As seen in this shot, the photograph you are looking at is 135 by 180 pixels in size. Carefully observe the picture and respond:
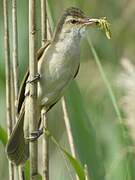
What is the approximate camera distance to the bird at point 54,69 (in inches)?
81.5

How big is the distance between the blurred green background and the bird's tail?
16cm

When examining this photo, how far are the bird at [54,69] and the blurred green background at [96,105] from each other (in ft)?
0.29

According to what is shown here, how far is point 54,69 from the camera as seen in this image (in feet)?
7.00

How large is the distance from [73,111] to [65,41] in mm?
266

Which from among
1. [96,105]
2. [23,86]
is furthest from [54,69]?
[96,105]

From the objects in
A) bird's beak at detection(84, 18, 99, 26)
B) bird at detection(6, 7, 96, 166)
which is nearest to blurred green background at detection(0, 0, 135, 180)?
bird at detection(6, 7, 96, 166)

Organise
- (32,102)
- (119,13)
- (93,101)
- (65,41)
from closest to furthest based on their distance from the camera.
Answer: (32,102) → (65,41) → (93,101) → (119,13)

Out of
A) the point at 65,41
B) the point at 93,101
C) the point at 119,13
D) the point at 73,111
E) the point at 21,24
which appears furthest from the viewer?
the point at 119,13

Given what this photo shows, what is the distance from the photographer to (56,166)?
2.73 meters

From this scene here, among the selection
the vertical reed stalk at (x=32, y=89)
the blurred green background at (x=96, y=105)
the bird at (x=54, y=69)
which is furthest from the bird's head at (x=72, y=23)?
the vertical reed stalk at (x=32, y=89)

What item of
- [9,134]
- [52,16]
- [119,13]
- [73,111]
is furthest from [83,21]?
[119,13]

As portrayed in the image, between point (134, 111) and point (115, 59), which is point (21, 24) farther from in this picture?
point (134, 111)

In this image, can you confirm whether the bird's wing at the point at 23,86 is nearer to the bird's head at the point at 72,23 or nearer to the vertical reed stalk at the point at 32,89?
the bird's head at the point at 72,23

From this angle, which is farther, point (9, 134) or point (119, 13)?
point (119, 13)
